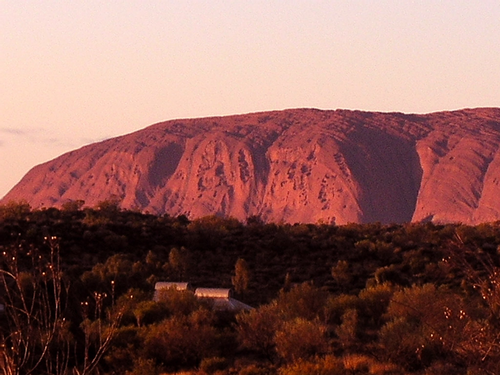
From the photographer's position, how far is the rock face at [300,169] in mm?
156125

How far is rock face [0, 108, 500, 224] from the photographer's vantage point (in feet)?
512

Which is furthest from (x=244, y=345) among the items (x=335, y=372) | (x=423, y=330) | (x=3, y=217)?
(x=3, y=217)

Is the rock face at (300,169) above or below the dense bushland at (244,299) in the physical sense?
above

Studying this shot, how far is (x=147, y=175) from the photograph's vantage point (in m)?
177

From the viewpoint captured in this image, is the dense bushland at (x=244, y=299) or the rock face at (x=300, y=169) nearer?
the dense bushland at (x=244, y=299)

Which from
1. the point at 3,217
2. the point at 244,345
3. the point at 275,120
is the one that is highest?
the point at 275,120

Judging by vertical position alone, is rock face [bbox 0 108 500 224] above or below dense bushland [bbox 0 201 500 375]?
above

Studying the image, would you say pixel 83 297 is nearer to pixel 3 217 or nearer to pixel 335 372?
pixel 335 372

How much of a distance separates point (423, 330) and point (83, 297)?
12.8 metres

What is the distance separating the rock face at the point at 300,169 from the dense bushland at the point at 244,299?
238 feet

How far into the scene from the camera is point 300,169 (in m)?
165

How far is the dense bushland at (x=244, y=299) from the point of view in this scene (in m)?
17.8

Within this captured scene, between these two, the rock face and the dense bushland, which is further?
the rock face

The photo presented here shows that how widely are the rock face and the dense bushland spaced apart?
238 feet
